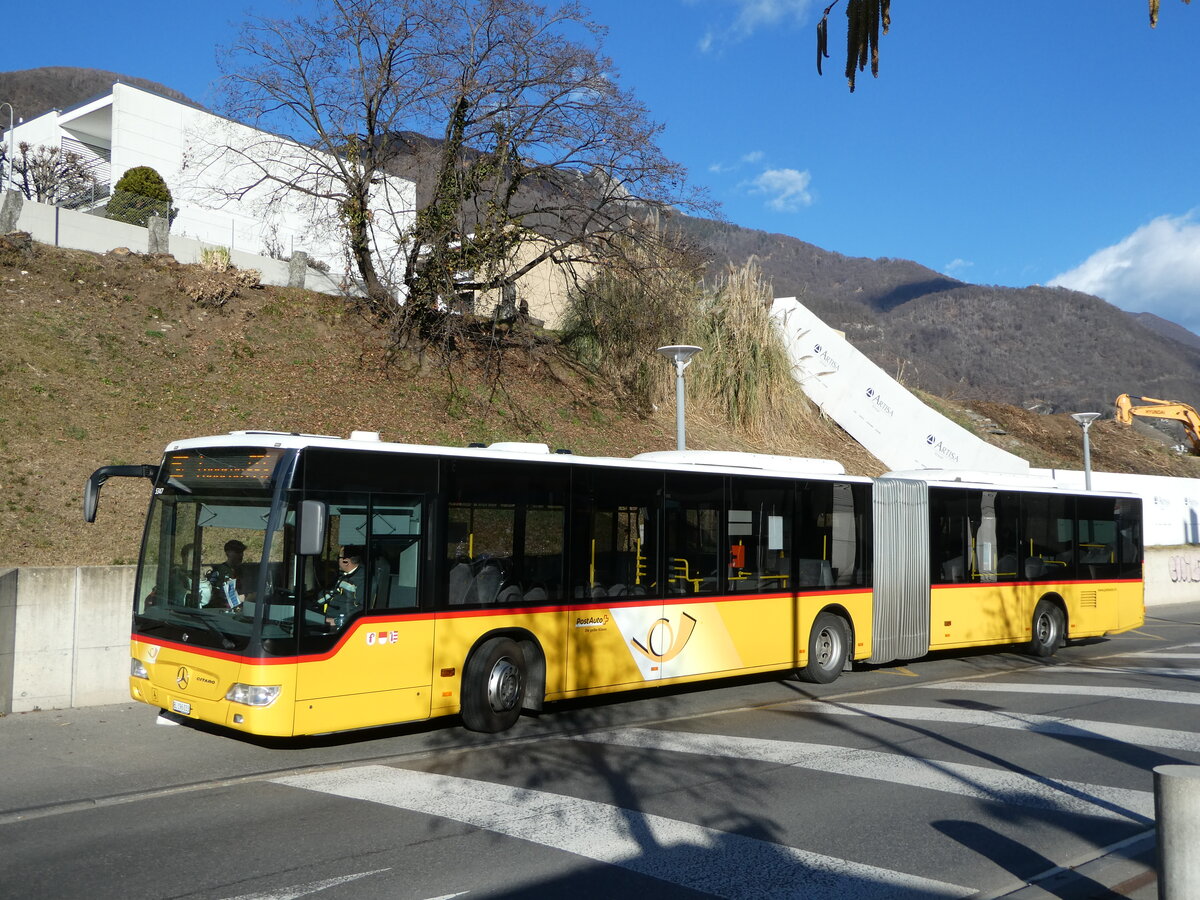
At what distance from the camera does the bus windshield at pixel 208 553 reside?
859 cm

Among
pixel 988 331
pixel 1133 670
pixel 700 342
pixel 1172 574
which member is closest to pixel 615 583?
pixel 1133 670

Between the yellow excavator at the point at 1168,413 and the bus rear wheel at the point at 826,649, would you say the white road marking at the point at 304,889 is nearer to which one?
the bus rear wheel at the point at 826,649

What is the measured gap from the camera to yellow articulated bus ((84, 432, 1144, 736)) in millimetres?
8602

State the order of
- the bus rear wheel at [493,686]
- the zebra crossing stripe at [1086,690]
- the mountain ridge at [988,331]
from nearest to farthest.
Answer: the bus rear wheel at [493,686]
the zebra crossing stripe at [1086,690]
the mountain ridge at [988,331]

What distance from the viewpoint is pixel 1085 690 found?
12906mm

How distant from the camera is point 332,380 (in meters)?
22.7

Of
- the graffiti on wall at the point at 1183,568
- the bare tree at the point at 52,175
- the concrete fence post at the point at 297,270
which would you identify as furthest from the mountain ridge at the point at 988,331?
the concrete fence post at the point at 297,270

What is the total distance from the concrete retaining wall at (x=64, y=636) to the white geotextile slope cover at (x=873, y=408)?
2460 cm

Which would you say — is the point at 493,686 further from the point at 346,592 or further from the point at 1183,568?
the point at 1183,568

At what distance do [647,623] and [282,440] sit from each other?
4.67 metres

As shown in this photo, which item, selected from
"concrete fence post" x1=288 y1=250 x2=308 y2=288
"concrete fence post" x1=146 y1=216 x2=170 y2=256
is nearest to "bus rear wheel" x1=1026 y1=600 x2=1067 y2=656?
"concrete fence post" x1=288 y1=250 x2=308 y2=288

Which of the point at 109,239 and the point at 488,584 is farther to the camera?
the point at 109,239

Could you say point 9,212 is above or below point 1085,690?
above

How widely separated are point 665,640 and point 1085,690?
5569 millimetres
